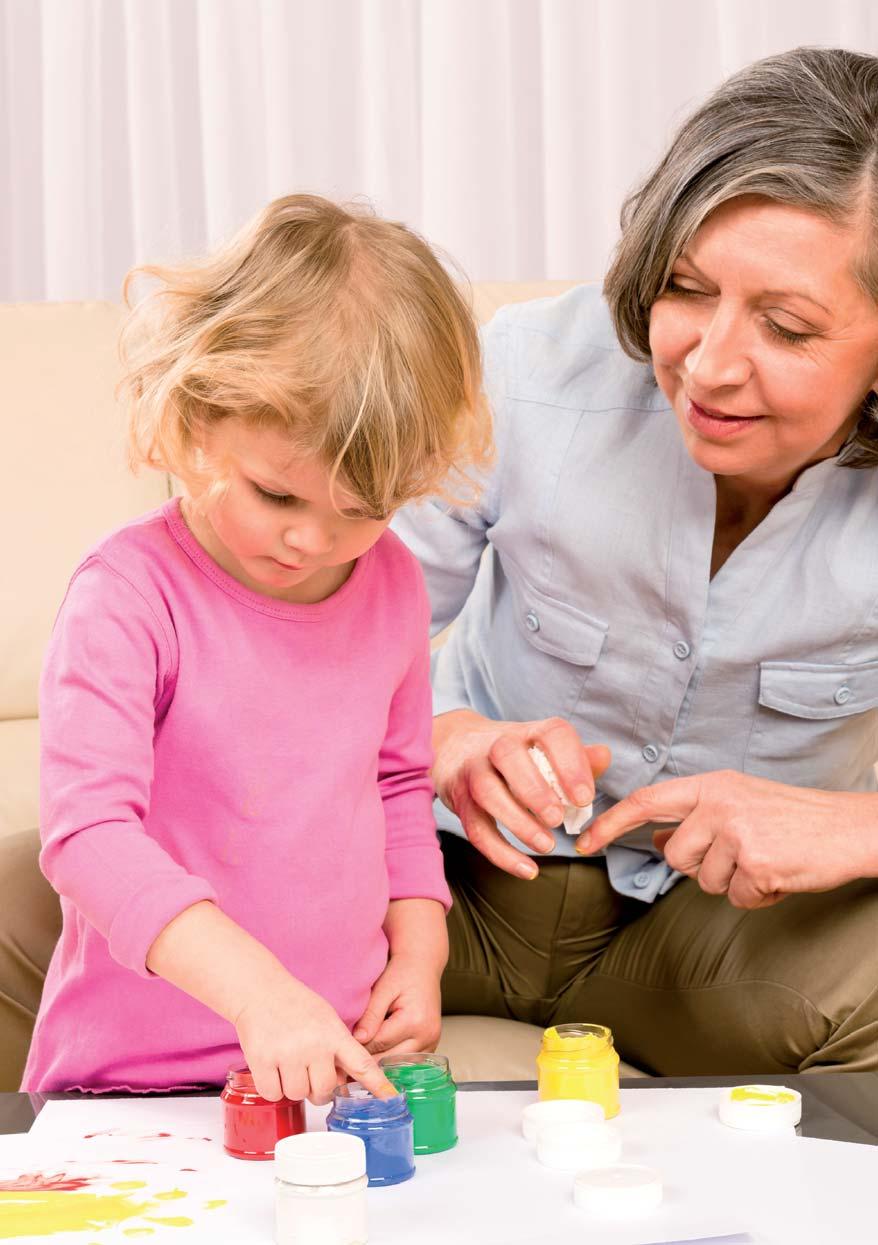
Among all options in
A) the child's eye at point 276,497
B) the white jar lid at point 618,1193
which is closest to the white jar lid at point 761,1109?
the white jar lid at point 618,1193

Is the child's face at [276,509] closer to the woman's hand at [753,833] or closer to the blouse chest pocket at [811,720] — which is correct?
the woman's hand at [753,833]

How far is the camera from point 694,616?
1331mm

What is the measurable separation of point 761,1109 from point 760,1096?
1cm

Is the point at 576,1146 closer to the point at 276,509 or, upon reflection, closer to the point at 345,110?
the point at 276,509

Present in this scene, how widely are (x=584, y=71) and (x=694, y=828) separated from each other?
5.52 ft

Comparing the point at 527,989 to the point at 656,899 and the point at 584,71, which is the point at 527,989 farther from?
the point at 584,71

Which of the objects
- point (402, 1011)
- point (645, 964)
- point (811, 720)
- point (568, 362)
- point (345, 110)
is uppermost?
point (345, 110)

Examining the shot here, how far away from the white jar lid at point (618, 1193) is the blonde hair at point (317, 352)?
44 centimetres

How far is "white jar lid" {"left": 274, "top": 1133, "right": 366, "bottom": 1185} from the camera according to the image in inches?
29.1

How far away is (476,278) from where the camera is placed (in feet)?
8.29

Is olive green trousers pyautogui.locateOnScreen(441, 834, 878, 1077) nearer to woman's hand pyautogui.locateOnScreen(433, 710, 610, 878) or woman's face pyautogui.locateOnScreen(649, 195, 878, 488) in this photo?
woman's hand pyautogui.locateOnScreen(433, 710, 610, 878)

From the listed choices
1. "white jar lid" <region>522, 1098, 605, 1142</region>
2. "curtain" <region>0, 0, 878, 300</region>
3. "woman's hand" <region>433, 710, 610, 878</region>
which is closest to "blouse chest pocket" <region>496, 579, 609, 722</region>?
"woman's hand" <region>433, 710, 610, 878</region>

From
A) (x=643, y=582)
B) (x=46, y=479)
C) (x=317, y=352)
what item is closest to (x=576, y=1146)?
(x=317, y=352)

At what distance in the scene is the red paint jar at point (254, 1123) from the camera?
33.4 inches
